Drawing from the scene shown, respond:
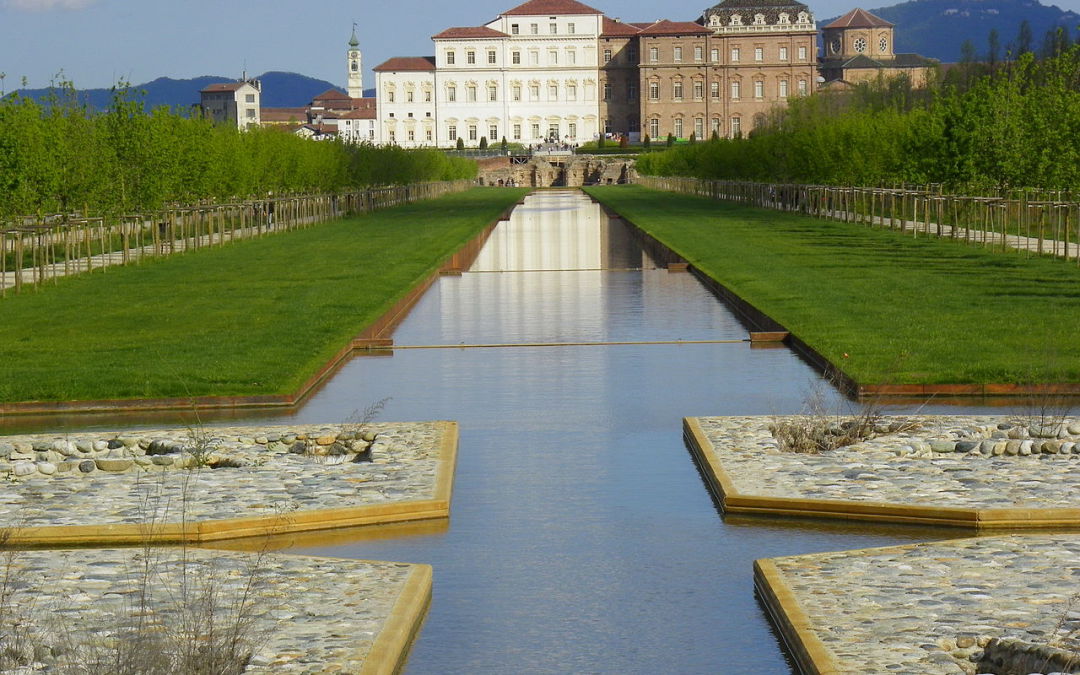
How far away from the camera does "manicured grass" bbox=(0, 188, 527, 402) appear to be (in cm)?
1541

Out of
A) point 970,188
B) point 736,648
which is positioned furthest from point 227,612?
point 970,188

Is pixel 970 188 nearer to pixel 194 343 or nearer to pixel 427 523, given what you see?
pixel 194 343

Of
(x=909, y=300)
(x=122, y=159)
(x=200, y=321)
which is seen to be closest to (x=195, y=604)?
(x=200, y=321)

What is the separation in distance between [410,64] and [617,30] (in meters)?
20.9

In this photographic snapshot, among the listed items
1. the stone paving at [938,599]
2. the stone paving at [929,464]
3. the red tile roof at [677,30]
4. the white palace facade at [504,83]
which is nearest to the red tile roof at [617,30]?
the white palace facade at [504,83]

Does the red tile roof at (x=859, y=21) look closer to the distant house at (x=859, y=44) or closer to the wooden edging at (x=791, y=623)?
the distant house at (x=859, y=44)

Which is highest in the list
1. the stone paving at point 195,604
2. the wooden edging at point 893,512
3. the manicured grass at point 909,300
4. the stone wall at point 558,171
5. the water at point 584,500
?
the stone wall at point 558,171

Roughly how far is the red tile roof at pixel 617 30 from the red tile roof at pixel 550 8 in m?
2.16

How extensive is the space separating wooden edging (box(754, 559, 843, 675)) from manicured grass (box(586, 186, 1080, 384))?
6.09 meters

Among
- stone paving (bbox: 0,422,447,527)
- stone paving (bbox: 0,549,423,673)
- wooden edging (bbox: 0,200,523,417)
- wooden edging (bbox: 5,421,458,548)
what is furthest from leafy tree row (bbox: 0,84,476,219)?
stone paving (bbox: 0,549,423,673)

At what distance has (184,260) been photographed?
33656mm

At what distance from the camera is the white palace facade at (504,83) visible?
15438 cm

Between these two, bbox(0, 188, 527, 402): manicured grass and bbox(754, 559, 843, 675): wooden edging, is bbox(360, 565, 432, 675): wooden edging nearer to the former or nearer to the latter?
bbox(754, 559, 843, 675): wooden edging

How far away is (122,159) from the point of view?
3422cm
